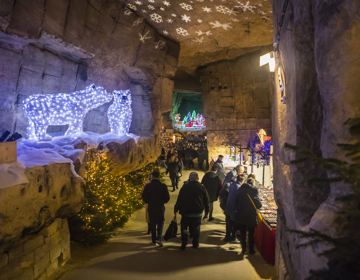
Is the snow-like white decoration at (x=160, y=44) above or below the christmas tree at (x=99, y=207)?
above

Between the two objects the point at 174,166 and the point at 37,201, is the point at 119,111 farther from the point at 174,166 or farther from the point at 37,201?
the point at 37,201

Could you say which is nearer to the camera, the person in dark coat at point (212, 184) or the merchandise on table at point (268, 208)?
the merchandise on table at point (268, 208)

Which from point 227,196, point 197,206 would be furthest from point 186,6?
point 197,206

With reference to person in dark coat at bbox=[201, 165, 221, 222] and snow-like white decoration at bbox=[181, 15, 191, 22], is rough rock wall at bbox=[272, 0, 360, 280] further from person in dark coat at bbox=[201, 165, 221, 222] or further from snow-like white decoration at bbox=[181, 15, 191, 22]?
snow-like white decoration at bbox=[181, 15, 191, 22]

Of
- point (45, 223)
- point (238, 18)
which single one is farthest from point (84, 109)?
point (238, 18)

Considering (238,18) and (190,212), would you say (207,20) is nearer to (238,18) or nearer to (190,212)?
(238,18)

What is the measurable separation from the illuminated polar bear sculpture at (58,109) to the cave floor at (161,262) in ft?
8.94

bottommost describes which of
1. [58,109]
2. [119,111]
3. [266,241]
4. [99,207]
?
[266,241]

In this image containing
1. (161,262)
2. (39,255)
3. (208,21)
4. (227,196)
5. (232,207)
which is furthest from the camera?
(208,21)

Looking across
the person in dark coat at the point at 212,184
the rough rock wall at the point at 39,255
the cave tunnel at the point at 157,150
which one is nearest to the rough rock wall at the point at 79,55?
the cave tunnel at the point at 157,150

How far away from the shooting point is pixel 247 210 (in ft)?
14.5

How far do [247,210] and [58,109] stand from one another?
474 centimetres

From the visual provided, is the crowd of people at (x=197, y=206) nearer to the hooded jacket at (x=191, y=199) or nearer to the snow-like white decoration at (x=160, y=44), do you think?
the hooded jacket at (x=191, y=199)

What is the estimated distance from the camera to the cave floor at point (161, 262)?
372cm
